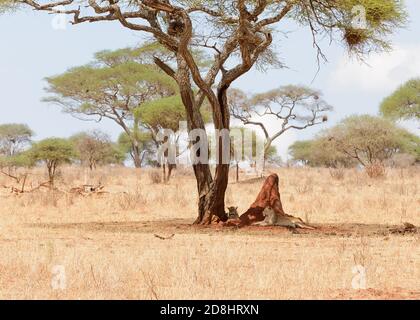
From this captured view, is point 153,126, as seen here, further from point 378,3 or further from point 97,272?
point 97,272

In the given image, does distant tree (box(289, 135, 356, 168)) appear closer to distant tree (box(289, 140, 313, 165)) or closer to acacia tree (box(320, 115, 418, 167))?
distant tree (box(289, 140, 313, 165))

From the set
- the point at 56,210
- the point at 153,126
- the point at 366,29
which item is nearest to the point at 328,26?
the point at 366,29

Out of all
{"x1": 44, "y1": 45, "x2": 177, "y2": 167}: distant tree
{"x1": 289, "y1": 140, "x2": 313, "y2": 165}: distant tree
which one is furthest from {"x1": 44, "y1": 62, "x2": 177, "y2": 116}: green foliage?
{"x1": 289, "y1": 140, "x2": 313, "y2": 165}: distant tree

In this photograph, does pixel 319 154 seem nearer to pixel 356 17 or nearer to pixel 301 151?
pixel 301 151

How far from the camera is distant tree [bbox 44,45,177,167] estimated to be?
36562 millimetres

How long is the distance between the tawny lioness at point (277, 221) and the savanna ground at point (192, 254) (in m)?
0.29

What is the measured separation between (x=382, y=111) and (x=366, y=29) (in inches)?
Answer: 1022

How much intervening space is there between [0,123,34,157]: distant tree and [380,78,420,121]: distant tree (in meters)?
24.0

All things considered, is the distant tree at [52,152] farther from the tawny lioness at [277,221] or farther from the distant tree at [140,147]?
the distant tree at [140,147]

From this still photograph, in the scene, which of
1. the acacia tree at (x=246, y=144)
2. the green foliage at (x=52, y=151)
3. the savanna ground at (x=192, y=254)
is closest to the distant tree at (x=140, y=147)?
the acacia tree at (x=246, y=144)

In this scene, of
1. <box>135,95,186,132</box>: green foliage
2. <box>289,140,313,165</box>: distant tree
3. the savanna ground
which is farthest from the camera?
<box>289,140,313,165</box>: distant tree

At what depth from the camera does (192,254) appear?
8.53 metres

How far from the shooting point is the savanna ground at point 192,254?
6250mm

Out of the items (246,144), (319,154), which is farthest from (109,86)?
(319,154)
